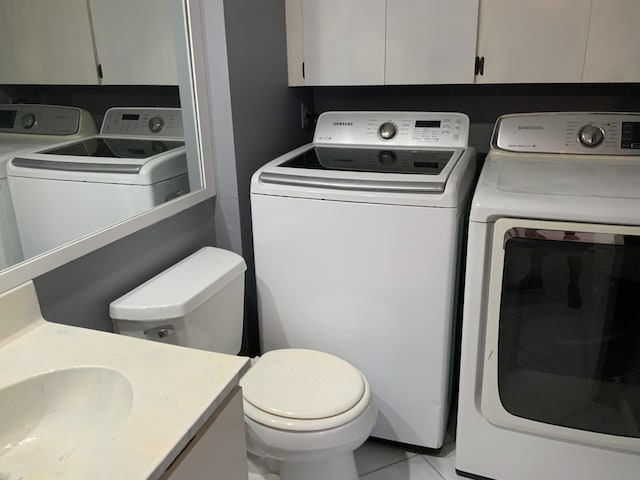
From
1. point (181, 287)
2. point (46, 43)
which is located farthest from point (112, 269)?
point (46, 43)

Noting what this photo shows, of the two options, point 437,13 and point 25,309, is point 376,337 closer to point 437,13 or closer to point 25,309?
point 25,309

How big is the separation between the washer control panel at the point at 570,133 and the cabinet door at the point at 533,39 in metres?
0.15

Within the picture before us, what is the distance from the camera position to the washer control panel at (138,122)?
6.15 ft

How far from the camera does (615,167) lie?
1699 millimetres

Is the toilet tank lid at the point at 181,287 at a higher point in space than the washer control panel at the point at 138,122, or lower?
lower

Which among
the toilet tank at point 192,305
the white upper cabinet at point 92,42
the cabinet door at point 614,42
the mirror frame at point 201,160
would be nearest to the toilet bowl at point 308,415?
the toilet tank at point 192,305

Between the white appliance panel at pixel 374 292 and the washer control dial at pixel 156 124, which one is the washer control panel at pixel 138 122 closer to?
the washer control dial at pixel 156 124

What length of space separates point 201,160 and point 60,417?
99 centimetres

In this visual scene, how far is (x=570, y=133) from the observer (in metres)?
1.87

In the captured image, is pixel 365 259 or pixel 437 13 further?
pixel 437 13

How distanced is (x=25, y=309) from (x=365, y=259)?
940 millimetres

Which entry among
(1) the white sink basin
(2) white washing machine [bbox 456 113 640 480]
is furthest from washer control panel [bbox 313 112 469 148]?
(1) the white sink basin

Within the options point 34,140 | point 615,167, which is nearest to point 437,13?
point 615,167

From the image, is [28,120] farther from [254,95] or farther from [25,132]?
[254,95]
